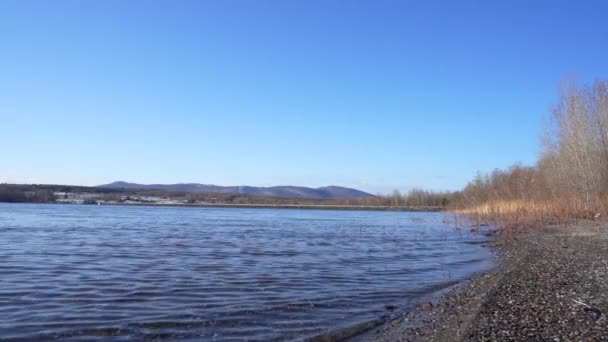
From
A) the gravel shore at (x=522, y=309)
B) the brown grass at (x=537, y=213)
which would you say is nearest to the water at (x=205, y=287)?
the gravel shore at (x=522, y=309)

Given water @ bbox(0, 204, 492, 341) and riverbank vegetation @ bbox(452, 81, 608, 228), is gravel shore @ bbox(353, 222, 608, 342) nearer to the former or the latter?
water @ bbox(0, 204, 492, 341)

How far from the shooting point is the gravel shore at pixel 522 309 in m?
9.66

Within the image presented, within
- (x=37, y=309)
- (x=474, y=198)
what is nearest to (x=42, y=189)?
(x=474, y=198)

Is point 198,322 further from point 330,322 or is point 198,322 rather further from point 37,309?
point 37,309

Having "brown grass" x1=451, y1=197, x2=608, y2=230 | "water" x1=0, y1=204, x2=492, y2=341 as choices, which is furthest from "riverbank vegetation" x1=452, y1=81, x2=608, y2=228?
"water" x1=0, y1=204, x2=492, y2=341

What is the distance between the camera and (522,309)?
11.6m

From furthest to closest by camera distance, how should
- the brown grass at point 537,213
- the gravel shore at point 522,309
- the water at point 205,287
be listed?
the brown grass at point 537,213 < the water at point 205,287 < the gravel shore at point 522,309

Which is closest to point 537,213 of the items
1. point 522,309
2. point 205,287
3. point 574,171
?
point 574,171

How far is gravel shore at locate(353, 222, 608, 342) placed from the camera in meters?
9.66

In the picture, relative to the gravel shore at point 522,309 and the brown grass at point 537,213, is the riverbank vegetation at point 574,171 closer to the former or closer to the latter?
the brown grass at point 537,213

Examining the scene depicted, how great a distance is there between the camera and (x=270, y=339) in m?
10.9

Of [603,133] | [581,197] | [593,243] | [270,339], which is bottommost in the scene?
[270,339]

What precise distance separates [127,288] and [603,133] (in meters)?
46.3

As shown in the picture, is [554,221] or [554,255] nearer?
[554,255]
